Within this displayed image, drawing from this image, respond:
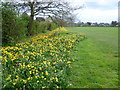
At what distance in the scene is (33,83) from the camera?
2.54m

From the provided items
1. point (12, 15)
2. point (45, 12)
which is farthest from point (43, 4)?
point (12, 15)

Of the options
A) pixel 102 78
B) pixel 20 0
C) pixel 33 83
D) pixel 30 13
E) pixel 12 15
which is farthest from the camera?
pixel 30 13

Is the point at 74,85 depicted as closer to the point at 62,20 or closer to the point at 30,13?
the point at 62,20

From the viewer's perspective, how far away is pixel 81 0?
9.80 metres

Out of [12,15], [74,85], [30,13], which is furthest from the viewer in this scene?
[30,13]

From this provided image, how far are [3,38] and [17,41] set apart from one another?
26.6 inches

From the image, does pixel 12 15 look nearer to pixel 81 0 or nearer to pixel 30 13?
pixel 30 13

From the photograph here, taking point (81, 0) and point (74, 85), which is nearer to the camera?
point (74, 85)

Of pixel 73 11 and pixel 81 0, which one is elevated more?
pixel 81 0

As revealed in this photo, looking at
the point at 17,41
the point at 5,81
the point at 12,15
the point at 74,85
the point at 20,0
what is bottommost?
the point at 74,85

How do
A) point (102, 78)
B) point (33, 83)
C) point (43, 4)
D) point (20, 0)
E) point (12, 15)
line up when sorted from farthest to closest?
point (43, 4) < point (20, 0) < point (12, 15) < point (102, 78) < point (33, 83)

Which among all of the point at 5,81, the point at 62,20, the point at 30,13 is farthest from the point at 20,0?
the point at 5,81

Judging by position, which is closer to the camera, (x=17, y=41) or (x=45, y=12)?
(x=17, y=41)

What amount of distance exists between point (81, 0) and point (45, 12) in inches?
117
